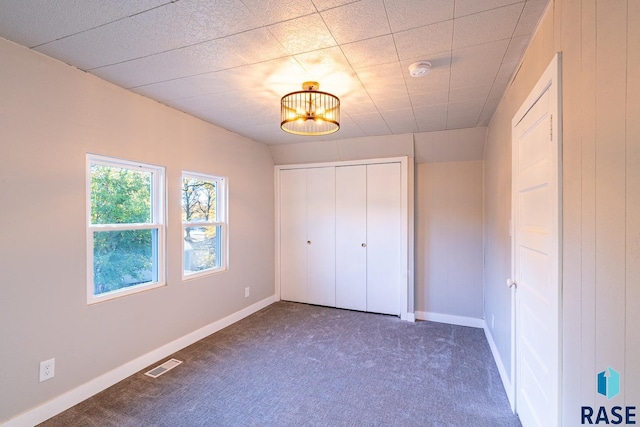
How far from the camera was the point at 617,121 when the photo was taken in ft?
2.95

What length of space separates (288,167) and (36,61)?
3.05 m

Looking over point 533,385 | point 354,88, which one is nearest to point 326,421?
point 533,385

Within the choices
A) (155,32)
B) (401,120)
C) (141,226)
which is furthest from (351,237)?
(155,32)

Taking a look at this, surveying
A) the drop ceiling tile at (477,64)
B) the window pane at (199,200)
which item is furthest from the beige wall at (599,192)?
the window pane at (199,200)

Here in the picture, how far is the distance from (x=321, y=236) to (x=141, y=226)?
2469mm

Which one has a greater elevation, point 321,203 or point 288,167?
point 288,167

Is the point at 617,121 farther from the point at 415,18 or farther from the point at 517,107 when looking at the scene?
the point at 517,107

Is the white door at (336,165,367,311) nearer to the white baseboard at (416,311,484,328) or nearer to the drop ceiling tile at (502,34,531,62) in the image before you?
the white baseboard at (416,311,484,328)

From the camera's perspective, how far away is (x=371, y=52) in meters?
1.93

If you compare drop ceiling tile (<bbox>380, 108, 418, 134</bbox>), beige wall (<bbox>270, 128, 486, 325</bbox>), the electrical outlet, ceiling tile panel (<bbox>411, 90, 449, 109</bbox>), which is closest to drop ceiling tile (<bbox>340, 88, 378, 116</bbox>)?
drop ceiling tile (<bbox>380, 108, 418, 134</bbox>)

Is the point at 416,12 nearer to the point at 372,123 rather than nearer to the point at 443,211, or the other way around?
the point at 372,123

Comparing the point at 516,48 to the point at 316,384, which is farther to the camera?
the point at 316,384

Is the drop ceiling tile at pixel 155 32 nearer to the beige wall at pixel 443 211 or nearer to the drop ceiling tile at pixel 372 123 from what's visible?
the drop ceiling tile at pixel 372 123

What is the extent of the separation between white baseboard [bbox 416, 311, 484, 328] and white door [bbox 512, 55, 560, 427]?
6.16 feet
